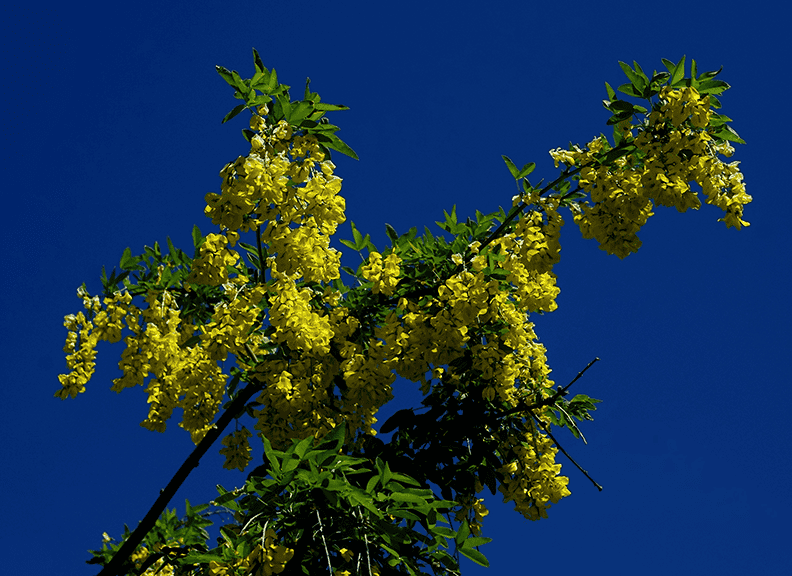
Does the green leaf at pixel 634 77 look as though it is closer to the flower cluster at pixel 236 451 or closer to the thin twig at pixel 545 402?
the thin twig at pixel 545 402

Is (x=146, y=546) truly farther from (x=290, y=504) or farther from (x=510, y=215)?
(x=510, y=215)

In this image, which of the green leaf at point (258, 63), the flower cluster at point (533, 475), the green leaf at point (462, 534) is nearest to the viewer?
the green leaf at point (462, 534)

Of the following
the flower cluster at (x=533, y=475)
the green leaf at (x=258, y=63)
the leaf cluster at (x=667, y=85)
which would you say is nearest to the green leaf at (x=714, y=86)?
the leaf cluster at (x=667, y=85)

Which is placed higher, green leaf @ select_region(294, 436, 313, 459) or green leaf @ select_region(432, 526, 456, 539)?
green leaf @ select_region(294, 436, 313, 459)

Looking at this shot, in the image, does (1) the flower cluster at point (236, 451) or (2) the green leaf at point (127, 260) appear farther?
(2) the green leaf at point (127, 260)

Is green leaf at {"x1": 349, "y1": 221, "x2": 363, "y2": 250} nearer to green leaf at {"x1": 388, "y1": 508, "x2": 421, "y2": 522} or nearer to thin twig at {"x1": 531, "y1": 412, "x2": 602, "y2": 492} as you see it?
thin twig at {"x1": 531, "y1": 412, "x2": 602, "y2": 492}

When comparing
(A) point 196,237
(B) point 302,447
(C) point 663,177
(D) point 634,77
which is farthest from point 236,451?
(D) point 634,77

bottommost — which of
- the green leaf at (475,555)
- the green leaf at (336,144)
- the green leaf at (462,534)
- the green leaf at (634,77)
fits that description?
→ the green leaf at (475,555)

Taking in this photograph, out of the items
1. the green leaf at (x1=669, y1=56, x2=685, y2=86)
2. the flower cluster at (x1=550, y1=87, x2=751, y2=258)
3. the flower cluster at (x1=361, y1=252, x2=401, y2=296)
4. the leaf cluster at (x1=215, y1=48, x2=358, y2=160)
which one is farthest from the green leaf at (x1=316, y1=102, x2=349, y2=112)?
the green leaf at (x1=669, y1=56, x2=685, y2=86)

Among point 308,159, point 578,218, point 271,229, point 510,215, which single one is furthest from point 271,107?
point 578,218

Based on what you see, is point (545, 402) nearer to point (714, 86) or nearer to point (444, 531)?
point (444, 531)

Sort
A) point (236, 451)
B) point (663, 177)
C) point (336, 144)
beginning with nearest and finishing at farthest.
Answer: point (663, 177), point (336, 144), point (236, 451)

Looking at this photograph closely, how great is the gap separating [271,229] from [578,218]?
2.17 meters

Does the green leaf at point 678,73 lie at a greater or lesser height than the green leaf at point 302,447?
greater
